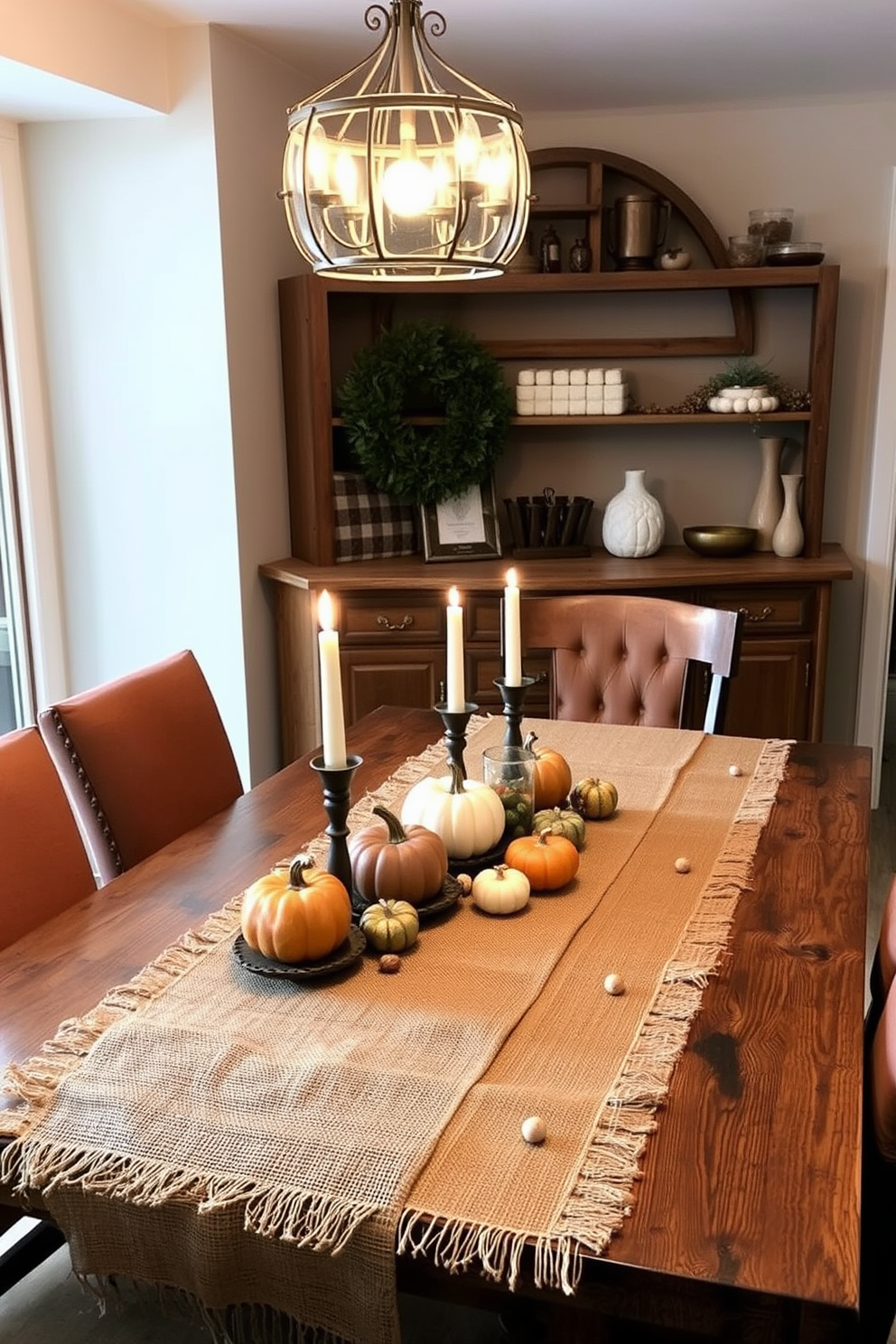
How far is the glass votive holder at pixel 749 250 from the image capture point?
3709 mm

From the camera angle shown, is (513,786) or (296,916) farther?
(513,786)

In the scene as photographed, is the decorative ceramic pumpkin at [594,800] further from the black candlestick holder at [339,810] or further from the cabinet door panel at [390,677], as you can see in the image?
the cabinet door panel at [390,677]

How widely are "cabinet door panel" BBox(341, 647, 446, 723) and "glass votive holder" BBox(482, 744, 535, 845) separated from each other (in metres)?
1.78

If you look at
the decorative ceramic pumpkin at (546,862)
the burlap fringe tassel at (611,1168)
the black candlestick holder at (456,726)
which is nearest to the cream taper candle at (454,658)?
the black candlestick holder at (456,726)

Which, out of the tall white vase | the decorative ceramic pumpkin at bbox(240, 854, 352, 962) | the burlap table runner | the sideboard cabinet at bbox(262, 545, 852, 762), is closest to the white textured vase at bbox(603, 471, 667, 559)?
the sideboard cabinet at bbox(262, 545, 852, 762)

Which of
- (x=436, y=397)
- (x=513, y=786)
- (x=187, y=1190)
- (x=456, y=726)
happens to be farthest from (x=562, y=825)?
(x=436, y=397)

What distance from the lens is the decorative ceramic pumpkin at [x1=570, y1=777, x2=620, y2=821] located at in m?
1.91

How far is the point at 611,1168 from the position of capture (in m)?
1.08

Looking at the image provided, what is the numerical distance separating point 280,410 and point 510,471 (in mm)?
871

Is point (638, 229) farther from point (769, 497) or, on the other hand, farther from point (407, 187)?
point (407, 187)

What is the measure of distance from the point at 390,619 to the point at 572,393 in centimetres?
95

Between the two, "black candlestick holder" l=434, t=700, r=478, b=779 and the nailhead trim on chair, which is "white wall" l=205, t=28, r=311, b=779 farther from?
"black candlestick holder" l=434, t=700, r=478, b=779

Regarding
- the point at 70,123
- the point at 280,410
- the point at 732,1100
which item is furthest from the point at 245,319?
the point at 732,1100

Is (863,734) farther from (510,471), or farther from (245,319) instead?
(245,319)
